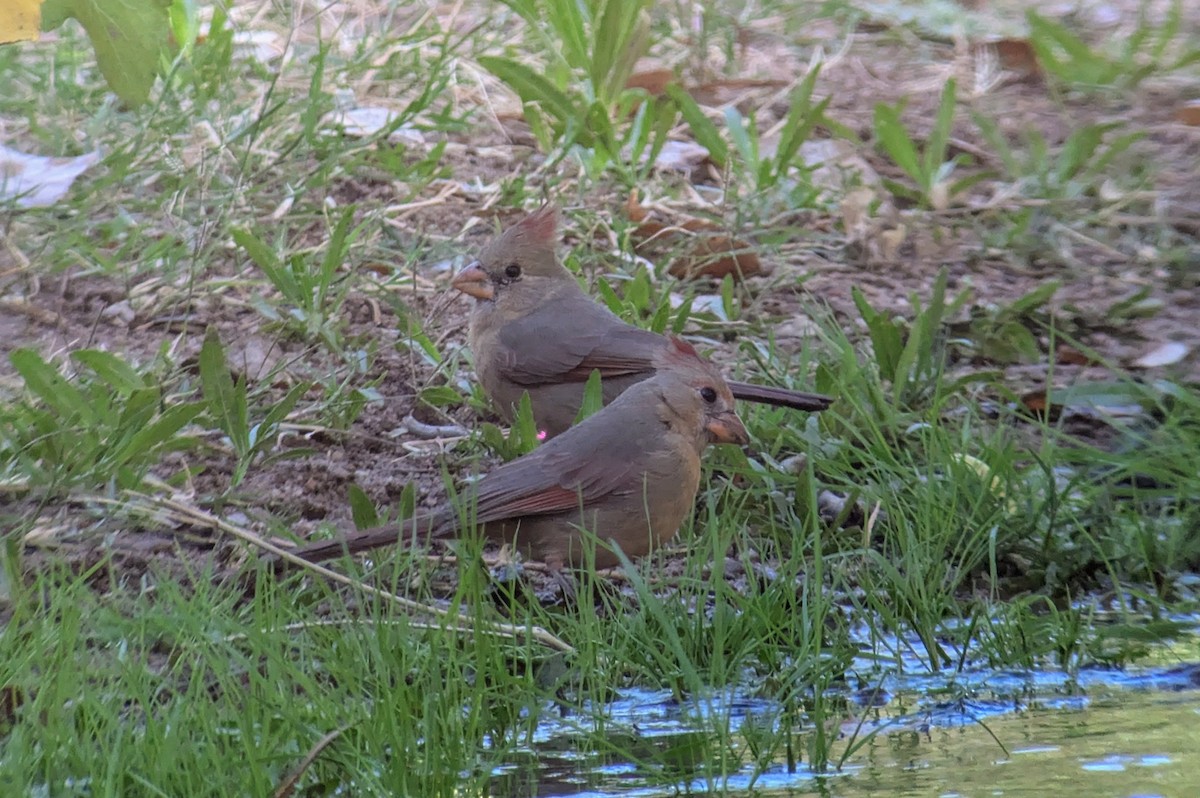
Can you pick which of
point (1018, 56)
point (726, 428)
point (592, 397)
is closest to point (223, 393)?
point (592, 397)

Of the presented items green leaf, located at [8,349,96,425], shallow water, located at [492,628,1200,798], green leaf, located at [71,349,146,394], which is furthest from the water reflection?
green leaf, located at [71,349,146,394]

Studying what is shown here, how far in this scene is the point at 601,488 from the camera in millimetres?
3820

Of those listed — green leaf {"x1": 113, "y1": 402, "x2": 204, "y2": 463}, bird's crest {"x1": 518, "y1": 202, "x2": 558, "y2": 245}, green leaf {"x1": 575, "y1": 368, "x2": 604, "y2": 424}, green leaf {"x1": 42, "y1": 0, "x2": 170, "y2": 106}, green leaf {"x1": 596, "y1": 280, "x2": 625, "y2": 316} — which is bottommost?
green leaf {"x1": 575, "y1": 368, "x2": 604, "y2": 424}

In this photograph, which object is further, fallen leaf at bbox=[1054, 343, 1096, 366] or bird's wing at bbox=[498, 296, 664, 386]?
fallen leaf at bbox=[1054, 343, 1096, 366]

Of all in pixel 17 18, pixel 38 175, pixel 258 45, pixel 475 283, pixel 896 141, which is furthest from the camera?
pixel 258 45

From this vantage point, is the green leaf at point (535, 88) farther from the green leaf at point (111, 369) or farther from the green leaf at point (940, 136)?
the green leaf at point (111, 369)

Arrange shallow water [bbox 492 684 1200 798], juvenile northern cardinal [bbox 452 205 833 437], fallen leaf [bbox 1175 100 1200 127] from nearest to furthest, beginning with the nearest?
shallow water [bbox 492 684 1200 798] → juvenile northern cardinal [bbox 452 205 833 437] → fallen leaf [bbox 1175 100 1200 127]

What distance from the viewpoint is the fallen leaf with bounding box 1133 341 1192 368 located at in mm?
4996

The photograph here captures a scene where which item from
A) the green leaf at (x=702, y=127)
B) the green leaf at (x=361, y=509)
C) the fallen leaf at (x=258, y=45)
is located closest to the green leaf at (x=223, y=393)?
the green leaf at (x=361, y=509)

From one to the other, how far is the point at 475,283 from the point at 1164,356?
218 cm

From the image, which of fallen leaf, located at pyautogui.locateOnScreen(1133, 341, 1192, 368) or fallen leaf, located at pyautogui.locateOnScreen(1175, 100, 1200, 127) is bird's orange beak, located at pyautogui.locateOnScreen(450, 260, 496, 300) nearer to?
fallen leaf, located at pyautogui.locateOnScreen(1133, 341, 1192, 368)

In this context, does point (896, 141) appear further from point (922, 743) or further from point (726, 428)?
point (922, 743)

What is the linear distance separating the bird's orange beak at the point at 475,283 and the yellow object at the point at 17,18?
2.62 meters

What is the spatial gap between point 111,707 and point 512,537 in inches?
51.1
